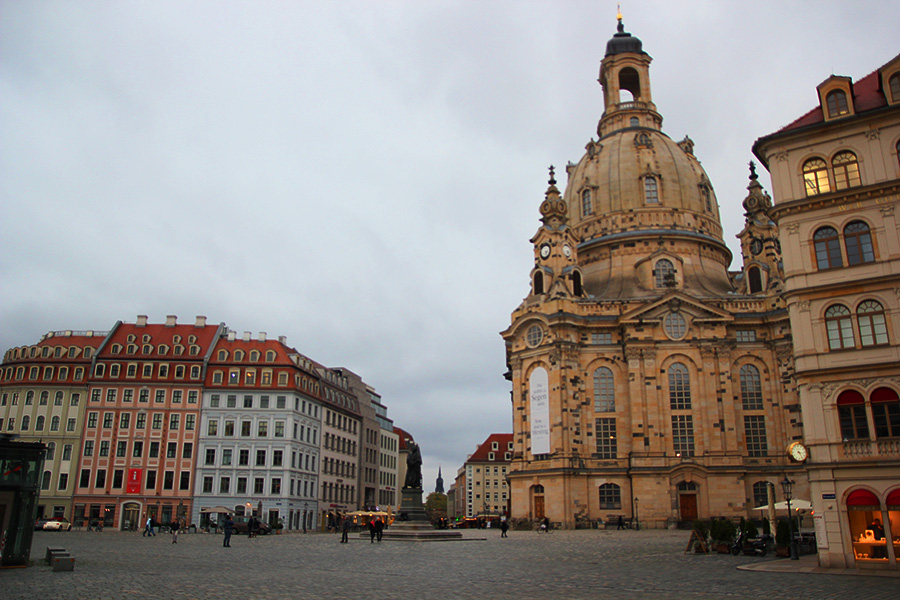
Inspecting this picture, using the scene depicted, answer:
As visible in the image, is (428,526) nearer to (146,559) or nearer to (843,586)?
(146,559)

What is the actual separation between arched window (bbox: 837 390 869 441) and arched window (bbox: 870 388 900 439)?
31 cm

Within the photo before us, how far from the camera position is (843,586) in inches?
732

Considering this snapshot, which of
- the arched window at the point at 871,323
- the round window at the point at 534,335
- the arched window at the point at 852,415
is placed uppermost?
the round window at the point at 534,335

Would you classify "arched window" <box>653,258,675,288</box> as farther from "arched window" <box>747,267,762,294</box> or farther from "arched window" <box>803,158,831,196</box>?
"arched window" <box>803,158,831,196</box>

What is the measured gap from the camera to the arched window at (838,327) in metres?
24.8

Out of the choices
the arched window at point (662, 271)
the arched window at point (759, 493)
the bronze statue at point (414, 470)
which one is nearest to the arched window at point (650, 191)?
the arched window at point (662, 271)

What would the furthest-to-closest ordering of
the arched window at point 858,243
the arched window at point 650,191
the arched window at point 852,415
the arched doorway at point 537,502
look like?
the arched window at point 650,191
the arched doorway at point 537,502
the arched window at point 858,243
the arched window at point 852,415

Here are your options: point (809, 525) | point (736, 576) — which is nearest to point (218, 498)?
point (809, 525)

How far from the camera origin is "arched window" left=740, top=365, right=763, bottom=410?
6538 centimetres

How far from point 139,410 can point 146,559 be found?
155 ft

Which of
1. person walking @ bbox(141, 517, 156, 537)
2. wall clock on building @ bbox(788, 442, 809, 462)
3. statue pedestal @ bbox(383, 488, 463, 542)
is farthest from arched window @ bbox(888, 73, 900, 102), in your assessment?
person walking @ bbox(141, 517, 156, 537)

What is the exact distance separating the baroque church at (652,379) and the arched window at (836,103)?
132 feet

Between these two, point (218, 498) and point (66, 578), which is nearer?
point (66, 578)

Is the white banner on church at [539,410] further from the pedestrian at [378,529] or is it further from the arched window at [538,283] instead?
the pedestrian at [378,529]
